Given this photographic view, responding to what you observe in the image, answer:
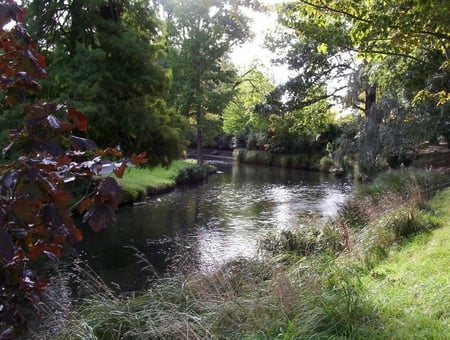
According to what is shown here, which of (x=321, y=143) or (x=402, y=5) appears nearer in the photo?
(x=402, y=5)

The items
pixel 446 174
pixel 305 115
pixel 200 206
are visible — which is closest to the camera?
pixel 446 174

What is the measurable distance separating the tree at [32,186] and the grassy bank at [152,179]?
12264 millimetres

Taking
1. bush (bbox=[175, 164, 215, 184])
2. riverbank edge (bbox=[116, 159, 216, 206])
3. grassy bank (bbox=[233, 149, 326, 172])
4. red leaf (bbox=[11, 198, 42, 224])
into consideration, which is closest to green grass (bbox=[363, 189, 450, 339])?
red leaf (bbox=[11, 198, 42, 224])

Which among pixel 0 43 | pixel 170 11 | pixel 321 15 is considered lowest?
pixel 0 43

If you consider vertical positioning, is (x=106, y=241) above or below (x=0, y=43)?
below

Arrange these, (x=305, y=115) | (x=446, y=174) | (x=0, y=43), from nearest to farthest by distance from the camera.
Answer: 1. (x=0, y=43)
2. (x=446, y=174)
3. (x=305, y=115)

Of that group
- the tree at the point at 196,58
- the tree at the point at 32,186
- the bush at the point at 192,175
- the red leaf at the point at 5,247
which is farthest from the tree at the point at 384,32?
the tree at the point at 196,58

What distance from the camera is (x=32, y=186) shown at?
1890 millimetres

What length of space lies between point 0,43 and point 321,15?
5062 mm

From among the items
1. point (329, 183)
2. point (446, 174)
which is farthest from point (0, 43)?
point (329, 183)

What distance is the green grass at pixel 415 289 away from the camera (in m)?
3.76

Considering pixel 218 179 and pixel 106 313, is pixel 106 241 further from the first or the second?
pixel 218 179

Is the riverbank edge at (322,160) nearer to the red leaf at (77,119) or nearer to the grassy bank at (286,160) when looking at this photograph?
the grassy bank at (286,160)

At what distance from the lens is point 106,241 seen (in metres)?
11.0
